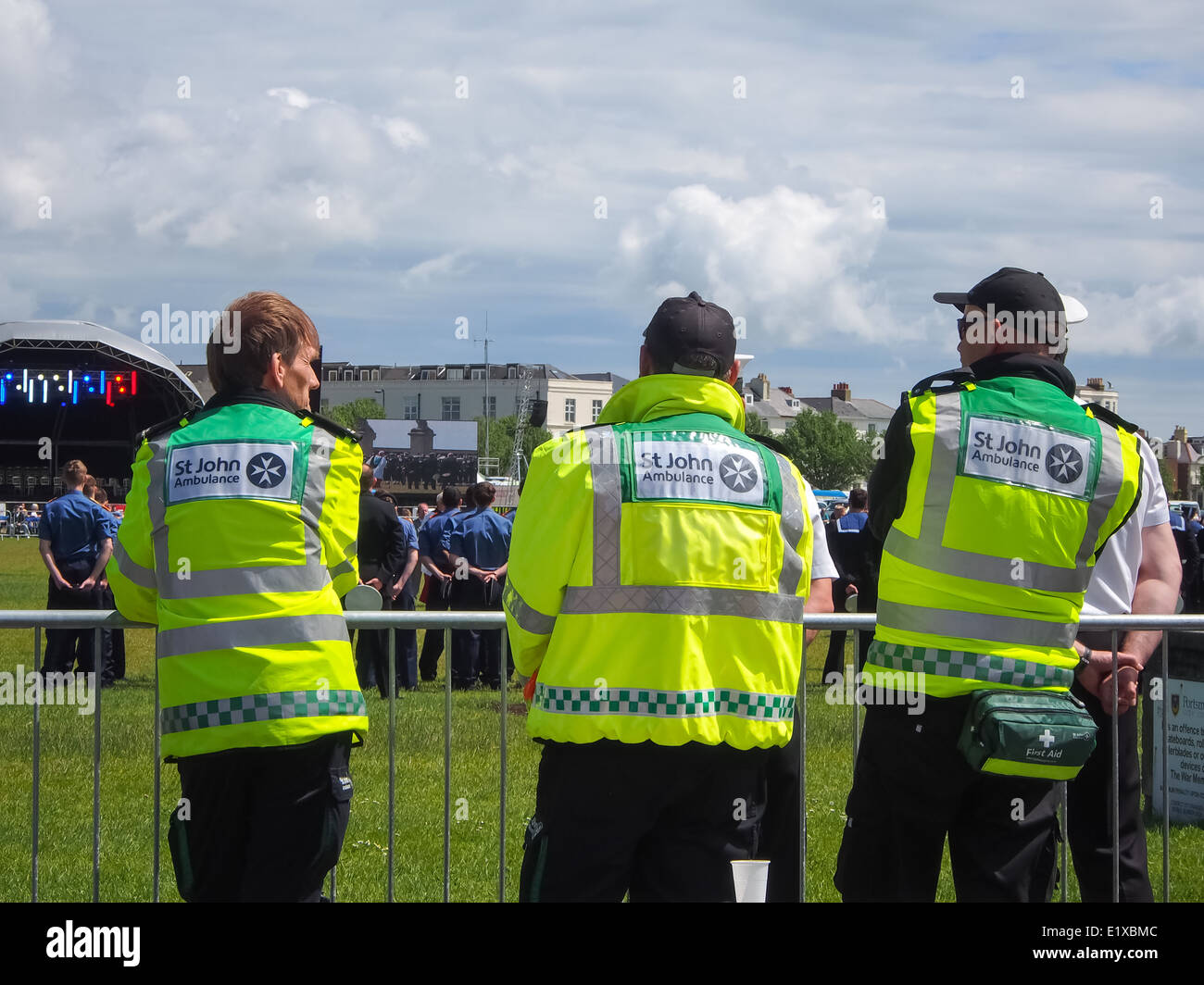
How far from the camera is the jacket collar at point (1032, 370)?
10.8 ft

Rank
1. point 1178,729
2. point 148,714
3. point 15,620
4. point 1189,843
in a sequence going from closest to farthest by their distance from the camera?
point 15,620
point 1189,843
point 1178,729
point 148,714

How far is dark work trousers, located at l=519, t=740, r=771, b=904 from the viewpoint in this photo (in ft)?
9.25

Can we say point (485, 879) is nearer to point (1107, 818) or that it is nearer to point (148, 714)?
point (1107, 818)

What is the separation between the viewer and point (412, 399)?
126 metres

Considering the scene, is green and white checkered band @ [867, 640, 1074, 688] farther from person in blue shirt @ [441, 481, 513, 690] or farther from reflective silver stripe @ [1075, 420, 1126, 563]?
person in blue shirt @ [441, 481, 513, 690]

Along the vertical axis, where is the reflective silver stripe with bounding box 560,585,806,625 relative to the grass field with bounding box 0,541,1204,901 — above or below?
above

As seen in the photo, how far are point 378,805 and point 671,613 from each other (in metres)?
4.58

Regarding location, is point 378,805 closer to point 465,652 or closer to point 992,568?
point 465,652

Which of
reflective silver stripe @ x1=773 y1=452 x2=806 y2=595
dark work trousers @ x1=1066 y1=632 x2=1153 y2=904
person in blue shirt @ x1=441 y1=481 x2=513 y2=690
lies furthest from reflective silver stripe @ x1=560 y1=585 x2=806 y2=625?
person in blue shirt @ x1=441 y1=481 x2=513 y2=690

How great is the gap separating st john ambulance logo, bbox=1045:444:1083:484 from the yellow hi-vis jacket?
29.3 inches

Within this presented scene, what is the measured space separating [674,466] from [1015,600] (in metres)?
0.95

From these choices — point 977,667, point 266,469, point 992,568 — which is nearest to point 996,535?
point 992,568
